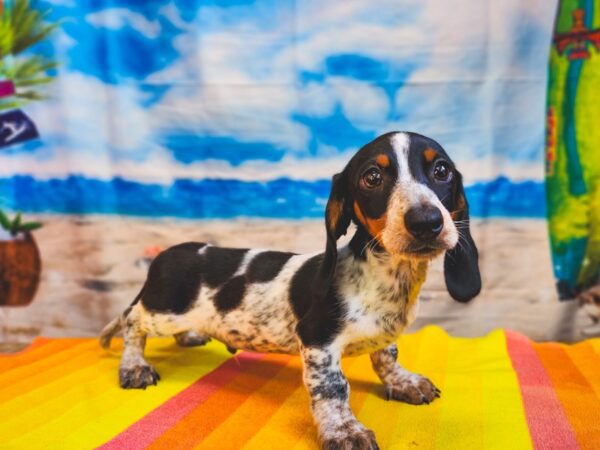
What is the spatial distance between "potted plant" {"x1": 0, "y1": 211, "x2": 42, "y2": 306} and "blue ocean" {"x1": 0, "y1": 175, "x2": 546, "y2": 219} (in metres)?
0.20

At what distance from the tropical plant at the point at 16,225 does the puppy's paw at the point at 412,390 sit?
2.44m

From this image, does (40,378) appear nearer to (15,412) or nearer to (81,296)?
(15,412)

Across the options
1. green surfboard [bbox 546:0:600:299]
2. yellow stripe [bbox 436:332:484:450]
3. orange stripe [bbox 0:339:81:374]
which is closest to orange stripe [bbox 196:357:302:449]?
yellow stripe [bbox 436:332:484:450]

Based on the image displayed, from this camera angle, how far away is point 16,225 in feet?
11.8

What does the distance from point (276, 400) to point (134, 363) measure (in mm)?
712

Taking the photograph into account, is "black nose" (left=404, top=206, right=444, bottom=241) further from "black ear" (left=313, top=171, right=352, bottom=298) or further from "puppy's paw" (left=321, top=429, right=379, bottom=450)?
"puppy's paw" (left=321, top=429, right=379, bottom=450)

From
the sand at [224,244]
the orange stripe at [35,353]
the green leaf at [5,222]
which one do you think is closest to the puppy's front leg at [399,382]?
the sand at [224,244]

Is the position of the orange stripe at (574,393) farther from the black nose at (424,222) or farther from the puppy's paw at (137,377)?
the puppy's paw at (137,377)

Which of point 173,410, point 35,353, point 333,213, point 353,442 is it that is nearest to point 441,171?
point 333,213

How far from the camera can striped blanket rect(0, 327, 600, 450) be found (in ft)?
6.61

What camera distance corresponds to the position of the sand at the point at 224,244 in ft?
11.4

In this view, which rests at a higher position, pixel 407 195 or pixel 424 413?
pixel 407 195

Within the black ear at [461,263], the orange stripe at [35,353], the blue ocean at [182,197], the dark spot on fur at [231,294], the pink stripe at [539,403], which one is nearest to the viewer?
the pink stripe at [539,403]

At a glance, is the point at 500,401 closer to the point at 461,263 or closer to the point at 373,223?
the point at 461,263
